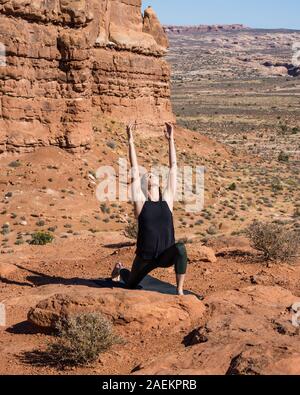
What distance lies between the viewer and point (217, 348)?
508 cm

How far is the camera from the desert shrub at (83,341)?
5.36m

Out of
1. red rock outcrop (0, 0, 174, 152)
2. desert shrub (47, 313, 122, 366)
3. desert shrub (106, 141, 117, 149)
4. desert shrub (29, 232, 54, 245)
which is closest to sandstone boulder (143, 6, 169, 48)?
red rock outcrop (0, 0, 174, 152)

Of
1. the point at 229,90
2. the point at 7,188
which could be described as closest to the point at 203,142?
the point at 7,188

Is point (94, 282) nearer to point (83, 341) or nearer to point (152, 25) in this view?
point (83, 341)

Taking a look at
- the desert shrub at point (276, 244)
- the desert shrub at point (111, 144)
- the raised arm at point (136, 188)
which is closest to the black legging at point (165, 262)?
the raised arm at point (136, 188)

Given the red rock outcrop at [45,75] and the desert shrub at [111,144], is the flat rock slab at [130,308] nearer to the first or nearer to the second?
the red rock outcrop at [45,75]

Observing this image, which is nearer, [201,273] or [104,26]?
[201,273]

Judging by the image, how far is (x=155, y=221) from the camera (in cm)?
646

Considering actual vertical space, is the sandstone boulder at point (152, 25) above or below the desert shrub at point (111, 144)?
above

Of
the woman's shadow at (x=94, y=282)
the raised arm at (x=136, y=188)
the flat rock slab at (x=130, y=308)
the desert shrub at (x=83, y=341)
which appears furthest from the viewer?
the woman's shadow at (x=94, y=282)

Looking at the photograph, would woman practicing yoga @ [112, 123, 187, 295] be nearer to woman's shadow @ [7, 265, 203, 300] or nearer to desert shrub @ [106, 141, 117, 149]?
woman's shadow @ [7, 265, 203, 300]

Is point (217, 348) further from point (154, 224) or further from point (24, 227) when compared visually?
point (24, 227)

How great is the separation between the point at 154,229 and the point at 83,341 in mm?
1652

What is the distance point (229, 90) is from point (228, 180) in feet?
244
